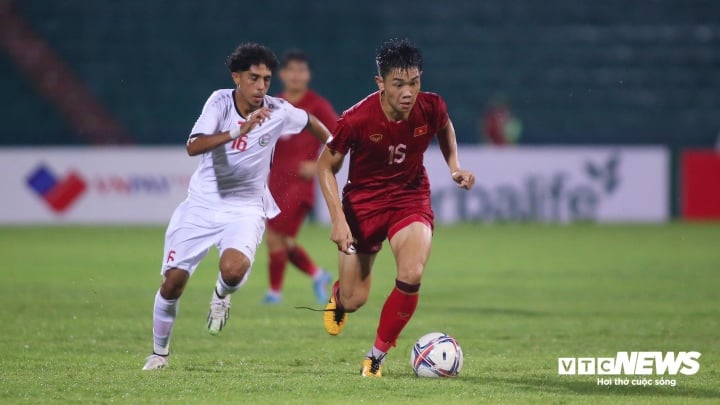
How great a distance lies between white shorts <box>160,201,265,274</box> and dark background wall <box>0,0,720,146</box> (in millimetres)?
18323

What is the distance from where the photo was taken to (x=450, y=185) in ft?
75.6

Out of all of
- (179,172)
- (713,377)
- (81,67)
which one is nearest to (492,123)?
(179,172)

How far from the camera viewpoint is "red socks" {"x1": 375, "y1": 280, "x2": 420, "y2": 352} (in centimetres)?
744

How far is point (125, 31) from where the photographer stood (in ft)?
91.0

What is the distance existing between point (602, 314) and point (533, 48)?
18.2 metres

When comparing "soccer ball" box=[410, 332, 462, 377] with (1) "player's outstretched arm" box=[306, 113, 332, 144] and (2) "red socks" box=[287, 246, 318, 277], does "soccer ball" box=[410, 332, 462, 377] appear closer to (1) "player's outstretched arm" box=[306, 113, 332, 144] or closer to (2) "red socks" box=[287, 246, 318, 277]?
(1) "player's outstretched arm" box=[306, 113, 332, 144]

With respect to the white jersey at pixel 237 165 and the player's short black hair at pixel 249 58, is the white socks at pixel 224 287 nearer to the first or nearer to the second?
the white jersey at pixel 237 165

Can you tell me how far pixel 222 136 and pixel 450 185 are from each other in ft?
51.2

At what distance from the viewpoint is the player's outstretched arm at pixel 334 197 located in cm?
728

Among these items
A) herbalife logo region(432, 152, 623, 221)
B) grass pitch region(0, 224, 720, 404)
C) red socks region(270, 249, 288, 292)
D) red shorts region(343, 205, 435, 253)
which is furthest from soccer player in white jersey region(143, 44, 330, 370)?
herbalife logo region(432, 152, 623, 221)

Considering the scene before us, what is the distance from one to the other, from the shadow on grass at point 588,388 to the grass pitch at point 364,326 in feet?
0.04

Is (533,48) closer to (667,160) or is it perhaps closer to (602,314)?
(667,160)

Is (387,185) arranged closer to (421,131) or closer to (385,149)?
(385,149)

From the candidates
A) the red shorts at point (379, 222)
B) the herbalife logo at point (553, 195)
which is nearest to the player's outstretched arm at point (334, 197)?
the red shorts at point (379, 222)
